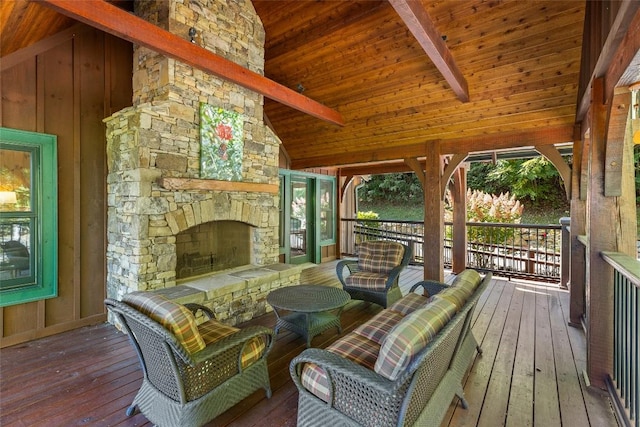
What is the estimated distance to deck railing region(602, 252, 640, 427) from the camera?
6.25 feet

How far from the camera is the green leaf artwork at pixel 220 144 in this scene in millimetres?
3881

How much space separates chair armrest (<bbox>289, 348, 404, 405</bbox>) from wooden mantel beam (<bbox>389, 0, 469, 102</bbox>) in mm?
2661

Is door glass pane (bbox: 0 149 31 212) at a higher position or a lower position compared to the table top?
higher

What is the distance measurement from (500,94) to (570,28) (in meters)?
1.01

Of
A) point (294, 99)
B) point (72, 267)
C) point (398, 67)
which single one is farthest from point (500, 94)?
point (72, 267)

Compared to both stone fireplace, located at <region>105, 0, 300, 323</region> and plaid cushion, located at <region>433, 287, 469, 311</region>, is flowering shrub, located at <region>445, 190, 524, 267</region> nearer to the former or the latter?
stone fireplace, located at <region>105, 0, 300, 323</region>

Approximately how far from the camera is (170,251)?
11.8ft

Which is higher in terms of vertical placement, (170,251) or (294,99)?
(294,99)

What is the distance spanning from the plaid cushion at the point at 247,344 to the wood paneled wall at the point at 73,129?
7.48ft

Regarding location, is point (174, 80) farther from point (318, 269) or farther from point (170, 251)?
point (318, 269)

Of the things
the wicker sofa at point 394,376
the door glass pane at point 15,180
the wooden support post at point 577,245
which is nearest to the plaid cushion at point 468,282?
the wicker sofa at point 394,376

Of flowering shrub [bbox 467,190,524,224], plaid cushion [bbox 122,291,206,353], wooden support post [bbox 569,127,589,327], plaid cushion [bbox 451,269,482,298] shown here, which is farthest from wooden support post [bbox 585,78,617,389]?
flowering shrub [bbox 467,190,524,224]

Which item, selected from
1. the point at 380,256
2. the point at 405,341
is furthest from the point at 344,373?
the point at 380,256

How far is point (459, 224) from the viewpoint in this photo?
259 inches
